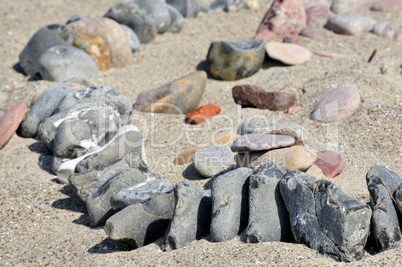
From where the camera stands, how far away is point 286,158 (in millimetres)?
3416

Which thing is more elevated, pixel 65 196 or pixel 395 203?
pixel 395 203

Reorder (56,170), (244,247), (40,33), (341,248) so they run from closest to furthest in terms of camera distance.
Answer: (341,248) < (244,247) < (56,170) < (40,33)

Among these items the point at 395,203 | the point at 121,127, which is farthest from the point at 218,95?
the point at 395,203

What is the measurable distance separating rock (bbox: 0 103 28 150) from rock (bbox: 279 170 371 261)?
2.96 meters

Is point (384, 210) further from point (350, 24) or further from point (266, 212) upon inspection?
point (350, 24)

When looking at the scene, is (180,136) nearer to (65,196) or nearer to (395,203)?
(65,196)

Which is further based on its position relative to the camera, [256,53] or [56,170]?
[256,53]

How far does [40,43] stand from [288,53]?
329 centimetres

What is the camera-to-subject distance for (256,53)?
18.2 ft

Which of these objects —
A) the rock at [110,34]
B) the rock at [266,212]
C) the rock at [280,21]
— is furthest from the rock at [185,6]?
the rock at [266,212]

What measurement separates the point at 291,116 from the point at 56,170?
2360 mm

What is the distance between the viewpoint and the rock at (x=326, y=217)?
240 cm

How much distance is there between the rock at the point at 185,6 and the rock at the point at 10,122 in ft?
12.6

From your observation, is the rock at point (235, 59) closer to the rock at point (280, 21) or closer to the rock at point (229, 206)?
the rock at point (280, 21)
